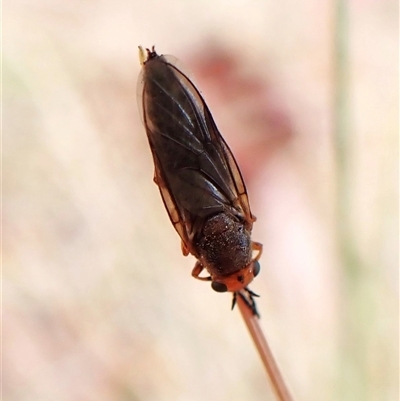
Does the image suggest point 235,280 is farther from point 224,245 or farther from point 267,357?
point 267,357

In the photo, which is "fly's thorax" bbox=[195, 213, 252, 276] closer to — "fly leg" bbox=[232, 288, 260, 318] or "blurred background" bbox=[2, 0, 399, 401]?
"fly leg" bbox=[232, 288, 260, 318]

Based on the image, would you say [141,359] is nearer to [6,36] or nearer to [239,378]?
[239,378]

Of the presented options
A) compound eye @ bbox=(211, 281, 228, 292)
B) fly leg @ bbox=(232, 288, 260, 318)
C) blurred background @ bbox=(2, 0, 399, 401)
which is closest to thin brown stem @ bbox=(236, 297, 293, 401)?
fly leg @ bbox=(232, 288, 260, 318)

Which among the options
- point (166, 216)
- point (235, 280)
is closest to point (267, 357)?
point (235, 280)

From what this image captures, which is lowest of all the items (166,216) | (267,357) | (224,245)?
(267,357)

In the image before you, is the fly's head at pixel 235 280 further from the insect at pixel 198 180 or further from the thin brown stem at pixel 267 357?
the thin brown stem at pixel 267 357

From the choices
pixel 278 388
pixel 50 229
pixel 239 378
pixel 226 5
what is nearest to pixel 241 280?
pixel 278 388

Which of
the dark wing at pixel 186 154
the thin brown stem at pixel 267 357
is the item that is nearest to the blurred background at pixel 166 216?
the dark wing at pixel 186 154
